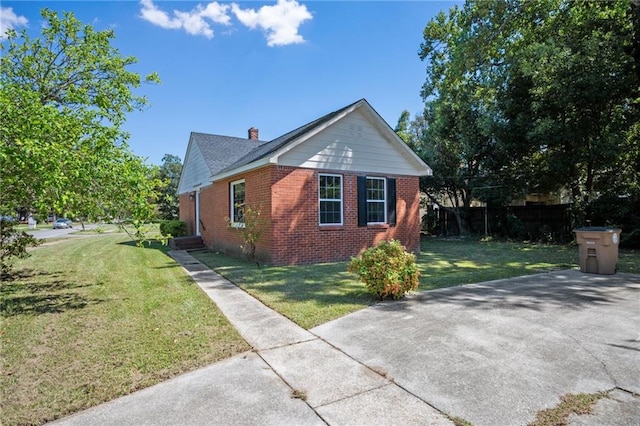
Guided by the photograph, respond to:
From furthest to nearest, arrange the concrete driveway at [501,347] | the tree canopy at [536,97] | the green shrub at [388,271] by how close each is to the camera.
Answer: the tree canopy at [536,97] < the green shrub at [388,271] < the concrete driveway at [501,347]

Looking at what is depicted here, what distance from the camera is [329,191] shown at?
446 inches

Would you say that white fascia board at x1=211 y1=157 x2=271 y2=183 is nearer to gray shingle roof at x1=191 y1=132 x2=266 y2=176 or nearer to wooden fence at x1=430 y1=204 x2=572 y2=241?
gray shingle roof at x1=191 y1=132 x2=266 y2=176

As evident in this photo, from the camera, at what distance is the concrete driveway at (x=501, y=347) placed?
9.65ft

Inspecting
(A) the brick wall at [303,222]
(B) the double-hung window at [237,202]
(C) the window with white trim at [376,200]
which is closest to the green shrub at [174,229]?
(A) the brick wall at [303,222]

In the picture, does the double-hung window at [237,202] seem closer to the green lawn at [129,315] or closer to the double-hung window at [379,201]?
the green lawn at [129,315]

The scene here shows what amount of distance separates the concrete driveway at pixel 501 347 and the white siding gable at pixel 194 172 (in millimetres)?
12196

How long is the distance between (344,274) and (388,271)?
2977 millimetres

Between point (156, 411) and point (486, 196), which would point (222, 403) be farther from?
point (486, 196)

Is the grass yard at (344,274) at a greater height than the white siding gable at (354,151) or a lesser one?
lesser

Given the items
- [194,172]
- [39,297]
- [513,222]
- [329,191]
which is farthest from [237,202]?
[513,222]

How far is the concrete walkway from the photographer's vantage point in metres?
2.76

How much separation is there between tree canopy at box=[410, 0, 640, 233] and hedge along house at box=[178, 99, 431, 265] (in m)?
6.31

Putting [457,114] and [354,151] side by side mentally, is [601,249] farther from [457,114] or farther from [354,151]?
[457,114]

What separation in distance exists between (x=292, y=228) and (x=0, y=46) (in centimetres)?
818
